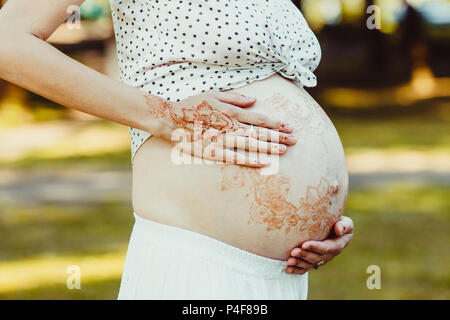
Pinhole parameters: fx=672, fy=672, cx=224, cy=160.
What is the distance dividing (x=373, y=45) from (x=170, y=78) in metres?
15.1

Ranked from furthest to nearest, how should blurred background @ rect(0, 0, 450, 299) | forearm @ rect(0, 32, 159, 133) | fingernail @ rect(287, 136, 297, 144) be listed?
blurred background @ rect(0, 0, 450, 299)
fingernail @ rect(287, 136, 297, 144)
forearm @ rect(0, 32, 159, 133)

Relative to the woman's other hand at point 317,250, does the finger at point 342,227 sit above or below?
above

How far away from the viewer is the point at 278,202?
1779mm

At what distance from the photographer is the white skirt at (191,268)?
1727 millimetres

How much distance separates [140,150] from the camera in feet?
6.06

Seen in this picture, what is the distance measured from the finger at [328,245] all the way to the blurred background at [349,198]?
2.31 metres

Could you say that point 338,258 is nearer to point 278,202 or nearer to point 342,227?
point 342,227

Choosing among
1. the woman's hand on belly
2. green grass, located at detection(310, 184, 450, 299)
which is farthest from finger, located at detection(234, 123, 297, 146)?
green grass, located at detection(310, 184, 450, 299)

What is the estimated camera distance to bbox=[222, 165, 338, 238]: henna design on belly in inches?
68.7

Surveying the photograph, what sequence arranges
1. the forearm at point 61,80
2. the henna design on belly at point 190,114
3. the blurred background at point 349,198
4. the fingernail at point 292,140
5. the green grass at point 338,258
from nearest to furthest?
the forearm at point 61,80 → the henna design on belly at point 190,114 → the fingernail at point 292,140 → the green grass at point 338,258 → the blurred background at point 349,198

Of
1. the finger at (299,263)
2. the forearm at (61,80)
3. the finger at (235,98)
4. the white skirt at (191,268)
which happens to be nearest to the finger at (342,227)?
the finger at (299,263)

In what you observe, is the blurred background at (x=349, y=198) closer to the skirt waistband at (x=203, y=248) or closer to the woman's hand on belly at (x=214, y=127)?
the skirt waistband at (x=203, y=248)

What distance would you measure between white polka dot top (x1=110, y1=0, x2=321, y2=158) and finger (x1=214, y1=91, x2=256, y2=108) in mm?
42

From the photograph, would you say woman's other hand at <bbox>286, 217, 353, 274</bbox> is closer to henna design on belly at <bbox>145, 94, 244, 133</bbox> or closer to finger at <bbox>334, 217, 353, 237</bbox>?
finger at <bbox>334, 217, 353, 237</bbox>
